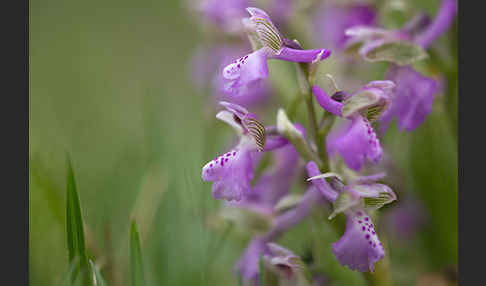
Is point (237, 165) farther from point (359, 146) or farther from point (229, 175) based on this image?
point (359, 146)

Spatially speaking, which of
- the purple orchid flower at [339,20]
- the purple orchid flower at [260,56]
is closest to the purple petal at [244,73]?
the purple orchid flower at [260,56]

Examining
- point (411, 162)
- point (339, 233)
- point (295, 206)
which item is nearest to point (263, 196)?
point (295, 206)

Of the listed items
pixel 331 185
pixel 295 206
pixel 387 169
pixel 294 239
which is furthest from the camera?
pixel 294 239

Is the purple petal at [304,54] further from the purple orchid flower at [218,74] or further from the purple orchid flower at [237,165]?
the purple orchid flower at [218,74]

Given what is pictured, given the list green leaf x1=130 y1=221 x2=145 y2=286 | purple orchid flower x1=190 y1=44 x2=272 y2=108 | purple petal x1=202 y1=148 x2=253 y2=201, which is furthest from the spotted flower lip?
purple orchid flower x1=190 y1=44 x2=272 y2=108

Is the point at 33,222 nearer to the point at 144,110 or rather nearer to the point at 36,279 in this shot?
the point at 36,279
